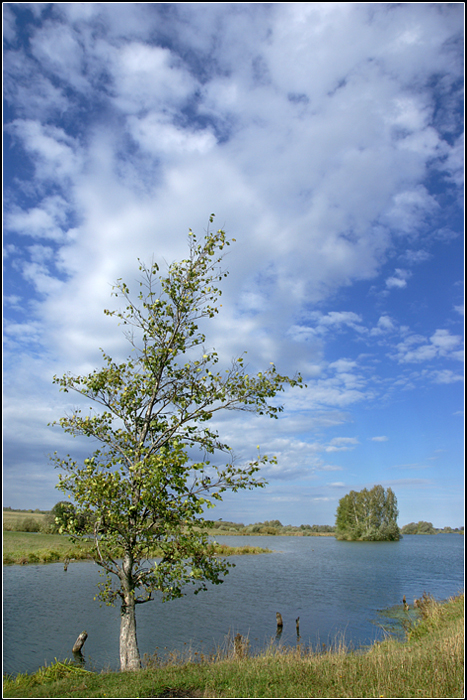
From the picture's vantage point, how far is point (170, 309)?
14.0 metres

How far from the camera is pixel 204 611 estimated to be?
29.2 m

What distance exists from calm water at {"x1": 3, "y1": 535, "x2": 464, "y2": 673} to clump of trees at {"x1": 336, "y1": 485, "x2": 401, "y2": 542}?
248 ft

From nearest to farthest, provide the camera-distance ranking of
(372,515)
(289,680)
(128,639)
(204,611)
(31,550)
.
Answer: (289,680), (128,639), (204,611), (31,550), (372,515)

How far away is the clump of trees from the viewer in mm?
123312

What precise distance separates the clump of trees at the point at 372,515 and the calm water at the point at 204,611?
7556cm

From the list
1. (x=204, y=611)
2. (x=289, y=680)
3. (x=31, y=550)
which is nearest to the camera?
(x=289, y=680)

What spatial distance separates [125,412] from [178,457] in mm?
3671

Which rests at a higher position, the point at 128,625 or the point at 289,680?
the point at 128,625

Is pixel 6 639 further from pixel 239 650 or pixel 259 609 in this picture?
pixel 259 609

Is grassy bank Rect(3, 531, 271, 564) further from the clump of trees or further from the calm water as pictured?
the clump of trees

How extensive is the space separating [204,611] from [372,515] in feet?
366

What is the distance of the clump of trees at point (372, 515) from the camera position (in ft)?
405

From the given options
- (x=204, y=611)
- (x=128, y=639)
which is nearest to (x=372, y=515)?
(x=204, y=611)

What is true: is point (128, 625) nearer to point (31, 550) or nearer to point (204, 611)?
point (204, 611)
